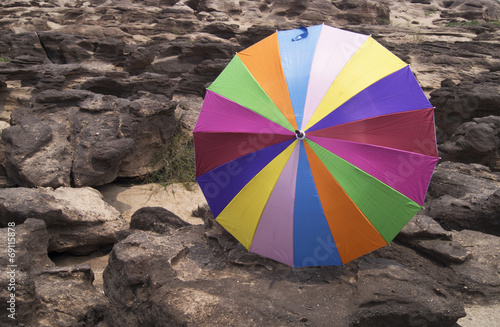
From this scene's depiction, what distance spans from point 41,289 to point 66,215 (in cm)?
147

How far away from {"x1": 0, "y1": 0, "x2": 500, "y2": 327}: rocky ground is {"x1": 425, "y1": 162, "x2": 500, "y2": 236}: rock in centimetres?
2

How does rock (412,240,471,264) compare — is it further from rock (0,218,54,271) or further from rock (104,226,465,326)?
rock (0,218,54,271)

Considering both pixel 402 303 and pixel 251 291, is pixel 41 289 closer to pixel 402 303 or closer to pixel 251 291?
pixel 251 291

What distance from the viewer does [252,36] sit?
1218cm

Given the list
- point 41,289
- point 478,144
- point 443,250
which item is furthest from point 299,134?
point 478,144

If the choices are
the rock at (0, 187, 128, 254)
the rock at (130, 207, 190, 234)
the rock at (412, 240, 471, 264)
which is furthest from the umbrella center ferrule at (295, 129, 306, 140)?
the rock at (0, 187, 128, 254)

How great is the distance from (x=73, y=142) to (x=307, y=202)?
4589 millimetres

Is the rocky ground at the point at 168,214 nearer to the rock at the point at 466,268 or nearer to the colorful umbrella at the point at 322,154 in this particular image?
the rock at the point at 466,268

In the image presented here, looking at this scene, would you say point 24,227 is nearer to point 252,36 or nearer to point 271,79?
point 271,79

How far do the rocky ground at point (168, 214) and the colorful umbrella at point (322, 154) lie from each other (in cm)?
42

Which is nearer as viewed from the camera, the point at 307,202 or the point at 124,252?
the point at 307,202

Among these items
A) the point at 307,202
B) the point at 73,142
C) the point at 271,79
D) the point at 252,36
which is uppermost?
the point at 252,36

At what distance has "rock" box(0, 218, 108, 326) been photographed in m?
3.07

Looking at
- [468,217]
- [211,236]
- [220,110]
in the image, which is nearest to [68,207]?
[211,236]
